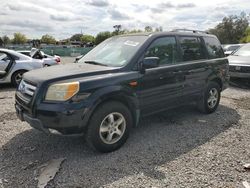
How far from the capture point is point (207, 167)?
11.7 feet

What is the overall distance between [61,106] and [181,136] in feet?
7.41

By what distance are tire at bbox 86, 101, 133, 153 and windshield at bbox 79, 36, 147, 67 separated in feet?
2.49

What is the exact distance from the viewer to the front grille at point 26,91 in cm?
371

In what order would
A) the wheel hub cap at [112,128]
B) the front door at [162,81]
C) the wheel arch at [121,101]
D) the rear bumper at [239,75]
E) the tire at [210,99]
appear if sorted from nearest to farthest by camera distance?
the wheel arch at [121,101]
the wheel hub cap at [112,128]
the front door at [162,81]
the tire at [210,99]
the rear bumper at [239,75]

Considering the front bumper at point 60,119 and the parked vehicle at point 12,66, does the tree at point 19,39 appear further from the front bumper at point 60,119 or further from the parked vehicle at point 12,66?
the front bumper at point 60,119

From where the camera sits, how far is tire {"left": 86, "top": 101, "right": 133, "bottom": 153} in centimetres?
367

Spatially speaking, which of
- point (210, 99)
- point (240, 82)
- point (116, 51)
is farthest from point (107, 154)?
point (240, 82)

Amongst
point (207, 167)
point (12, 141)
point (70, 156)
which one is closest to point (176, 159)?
point (207, 167)

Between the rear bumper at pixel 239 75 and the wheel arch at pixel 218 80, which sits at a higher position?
the wheel arch at pixel 218 80

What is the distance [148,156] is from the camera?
3.86m

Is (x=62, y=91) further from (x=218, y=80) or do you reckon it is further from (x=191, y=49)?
(x=218, y=80)

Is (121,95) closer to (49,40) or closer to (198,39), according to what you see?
(198,39)

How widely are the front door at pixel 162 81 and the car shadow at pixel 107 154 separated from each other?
0.54m

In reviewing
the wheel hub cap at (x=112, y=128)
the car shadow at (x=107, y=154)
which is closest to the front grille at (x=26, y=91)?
the car shadow at (x=107, y=154)
